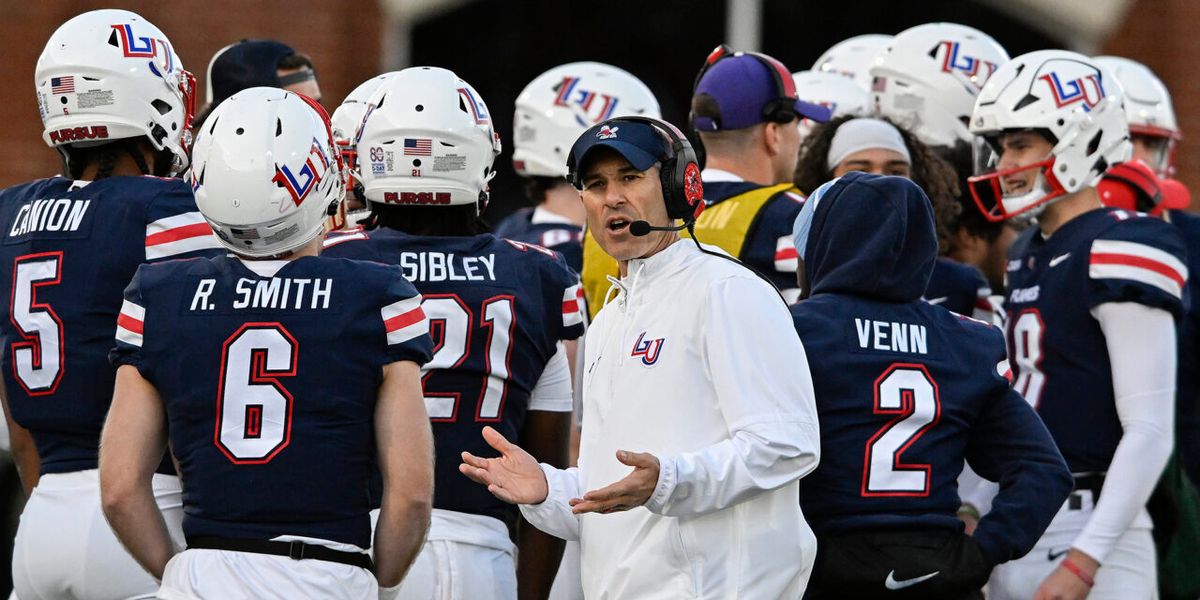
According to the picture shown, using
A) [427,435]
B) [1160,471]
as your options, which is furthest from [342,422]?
[1160,471]

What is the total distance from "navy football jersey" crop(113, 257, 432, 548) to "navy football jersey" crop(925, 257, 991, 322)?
239 cm

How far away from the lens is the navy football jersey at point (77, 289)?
4.80 m

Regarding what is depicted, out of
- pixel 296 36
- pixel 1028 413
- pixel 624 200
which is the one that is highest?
pixel 624 200

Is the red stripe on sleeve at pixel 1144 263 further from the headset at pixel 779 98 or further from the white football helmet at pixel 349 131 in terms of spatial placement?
the white football helmet at pixel 349 131

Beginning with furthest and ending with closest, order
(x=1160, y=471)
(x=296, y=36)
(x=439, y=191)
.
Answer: (x=296, y=36) < (x=1160, y=471) < (x=439, y=191)

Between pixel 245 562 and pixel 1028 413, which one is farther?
pixel 1028 413

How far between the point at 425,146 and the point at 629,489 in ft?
5.40

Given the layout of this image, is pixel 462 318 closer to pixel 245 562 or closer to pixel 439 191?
pixel 439 191

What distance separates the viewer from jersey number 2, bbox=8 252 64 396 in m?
4.81

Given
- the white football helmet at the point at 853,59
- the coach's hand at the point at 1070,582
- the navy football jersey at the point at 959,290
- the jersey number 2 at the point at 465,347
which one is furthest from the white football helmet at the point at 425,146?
the white football helmet at the point at 853,59

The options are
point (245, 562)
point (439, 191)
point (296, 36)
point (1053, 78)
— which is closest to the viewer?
point (245, 562)

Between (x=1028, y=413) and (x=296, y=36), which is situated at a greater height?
(x=1028, y=413)

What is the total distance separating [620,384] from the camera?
410 cm

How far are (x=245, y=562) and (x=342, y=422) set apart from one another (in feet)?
1.26
